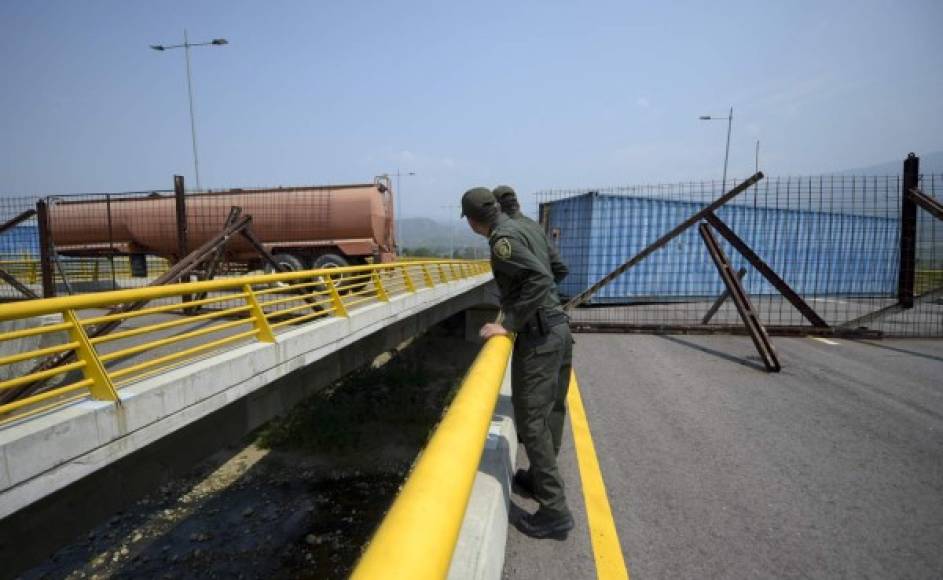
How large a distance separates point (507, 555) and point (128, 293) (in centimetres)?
292

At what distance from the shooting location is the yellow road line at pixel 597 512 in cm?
Result: 240

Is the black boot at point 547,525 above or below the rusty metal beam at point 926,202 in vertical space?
below

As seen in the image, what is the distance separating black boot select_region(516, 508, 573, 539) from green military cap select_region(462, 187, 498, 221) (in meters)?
1.81

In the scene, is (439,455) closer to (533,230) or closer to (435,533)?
(435,533)

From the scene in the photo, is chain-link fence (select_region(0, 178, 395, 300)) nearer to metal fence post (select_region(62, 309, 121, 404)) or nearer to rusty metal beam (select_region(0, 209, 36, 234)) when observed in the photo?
rusty metal beam (select_region(0, 209, 36, 234))

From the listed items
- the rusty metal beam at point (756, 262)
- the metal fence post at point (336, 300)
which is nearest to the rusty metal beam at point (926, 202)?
the rusty metal beam at point (756, 262)

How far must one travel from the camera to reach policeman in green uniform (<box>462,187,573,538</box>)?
254 centimetres

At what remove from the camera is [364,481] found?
305 inches

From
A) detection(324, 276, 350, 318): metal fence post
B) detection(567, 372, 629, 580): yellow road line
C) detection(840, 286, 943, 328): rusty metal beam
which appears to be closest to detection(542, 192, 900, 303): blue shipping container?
detection(840, 286, 943, 328): rusty metal beam

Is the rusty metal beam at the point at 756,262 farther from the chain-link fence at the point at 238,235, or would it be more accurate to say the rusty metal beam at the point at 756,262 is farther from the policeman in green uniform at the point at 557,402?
the chain-link fence at the point at 238,235

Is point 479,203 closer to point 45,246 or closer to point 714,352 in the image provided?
point 714,352

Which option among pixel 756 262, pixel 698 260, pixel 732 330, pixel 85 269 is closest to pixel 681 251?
pixel 698 260

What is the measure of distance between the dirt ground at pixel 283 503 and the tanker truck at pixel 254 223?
175 inches

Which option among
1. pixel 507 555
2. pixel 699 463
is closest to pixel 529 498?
pixel 507 555
